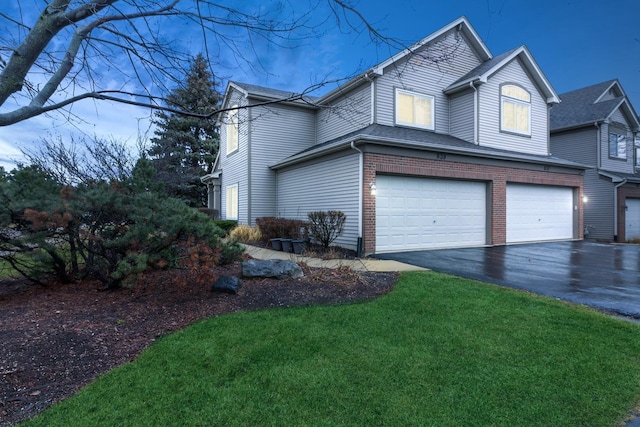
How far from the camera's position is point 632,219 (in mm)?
18016

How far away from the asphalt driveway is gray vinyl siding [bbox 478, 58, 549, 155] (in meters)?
4.45

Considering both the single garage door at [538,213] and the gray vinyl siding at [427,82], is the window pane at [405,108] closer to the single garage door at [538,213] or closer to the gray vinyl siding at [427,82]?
the gray vinyl siding at [427,82]

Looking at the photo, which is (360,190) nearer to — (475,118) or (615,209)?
(475,118)

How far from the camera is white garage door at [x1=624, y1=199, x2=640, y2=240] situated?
17625 mm

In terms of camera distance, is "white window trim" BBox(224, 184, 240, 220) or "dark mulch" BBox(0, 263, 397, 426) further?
"white window trim" BBox(224, 184, 240, 220)

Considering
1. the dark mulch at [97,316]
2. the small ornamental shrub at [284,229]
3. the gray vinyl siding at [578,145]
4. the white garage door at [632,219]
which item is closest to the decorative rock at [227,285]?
the dark mulch at [97,316]

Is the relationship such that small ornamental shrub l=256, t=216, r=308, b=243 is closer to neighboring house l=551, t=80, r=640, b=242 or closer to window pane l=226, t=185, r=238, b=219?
window pane l=226, t=185, r=238, b=219

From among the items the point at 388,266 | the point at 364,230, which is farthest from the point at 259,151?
the point at 388,266

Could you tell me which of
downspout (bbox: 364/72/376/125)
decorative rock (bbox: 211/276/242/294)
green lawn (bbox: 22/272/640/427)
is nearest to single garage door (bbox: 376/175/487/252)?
downspout (bbox: 364/72/376/125)

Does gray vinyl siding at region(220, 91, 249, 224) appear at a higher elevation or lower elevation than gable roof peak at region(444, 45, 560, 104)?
lower

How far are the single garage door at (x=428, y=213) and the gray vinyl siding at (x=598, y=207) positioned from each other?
9.47 m

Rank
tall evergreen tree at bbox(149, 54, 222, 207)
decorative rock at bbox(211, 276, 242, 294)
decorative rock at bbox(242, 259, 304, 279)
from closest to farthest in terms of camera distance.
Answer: decorative rock at bbox(211, 276, 242, 294) < decorative rock at bbox(242, 259, 304, 279) < tall evergreen tree at bbox(149, 54, 222, 207)

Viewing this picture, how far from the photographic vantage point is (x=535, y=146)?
15.2 meters

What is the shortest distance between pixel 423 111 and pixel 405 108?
0.97m
